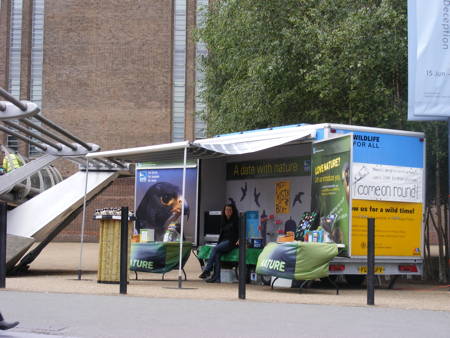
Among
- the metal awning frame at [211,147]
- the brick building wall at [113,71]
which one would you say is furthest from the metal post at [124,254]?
the brick building wall at [113,71]

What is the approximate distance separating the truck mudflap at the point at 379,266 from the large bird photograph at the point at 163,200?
511 centimetres

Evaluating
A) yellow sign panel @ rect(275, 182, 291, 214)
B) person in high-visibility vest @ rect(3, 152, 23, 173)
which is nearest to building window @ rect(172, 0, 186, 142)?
person in high-visibility vest @ rect(3, 152, 23, 173)

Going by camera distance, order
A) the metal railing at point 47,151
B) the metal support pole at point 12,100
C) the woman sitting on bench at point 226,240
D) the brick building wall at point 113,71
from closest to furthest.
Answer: the metal support pole at point 12,100 → the woman sitting on bench at point 226,240 → the metal railing at point 47,151 → the brick building wall at point 113,71

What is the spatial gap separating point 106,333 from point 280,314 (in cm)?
252

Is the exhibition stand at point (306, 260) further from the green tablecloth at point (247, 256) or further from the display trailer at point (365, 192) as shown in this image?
the green tablecloth at point (247, 256)

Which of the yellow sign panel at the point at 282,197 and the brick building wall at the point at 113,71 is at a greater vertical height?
the brick building wall at the point at 113,71

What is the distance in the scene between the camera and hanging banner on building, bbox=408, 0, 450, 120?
14625 millimetres

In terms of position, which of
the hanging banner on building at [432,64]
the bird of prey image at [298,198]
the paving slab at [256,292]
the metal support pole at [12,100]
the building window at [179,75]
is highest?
the building window at [179,75]

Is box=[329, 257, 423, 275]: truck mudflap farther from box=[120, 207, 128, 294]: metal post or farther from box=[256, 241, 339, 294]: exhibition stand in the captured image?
box=[120, 207, 128, 294]: metal post

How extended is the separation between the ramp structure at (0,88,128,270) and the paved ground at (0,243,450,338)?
140 inches

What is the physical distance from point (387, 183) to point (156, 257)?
16.4 ft

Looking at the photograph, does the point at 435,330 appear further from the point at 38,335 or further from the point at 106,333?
the point at 38,335

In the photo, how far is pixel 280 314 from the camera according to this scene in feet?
32.1

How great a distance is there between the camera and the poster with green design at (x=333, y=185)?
45.3ft
